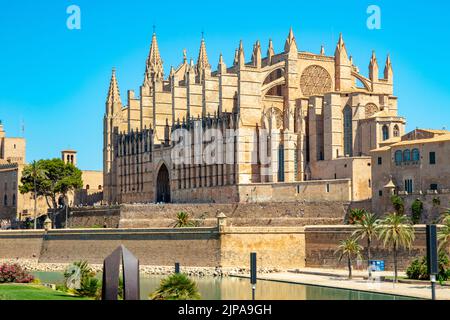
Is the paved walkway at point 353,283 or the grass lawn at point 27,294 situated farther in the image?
the paved walkway at point 353,283

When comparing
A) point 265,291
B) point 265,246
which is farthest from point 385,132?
point 265,291

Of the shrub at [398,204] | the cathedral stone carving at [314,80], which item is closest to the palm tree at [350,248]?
the shrub at [398,204]

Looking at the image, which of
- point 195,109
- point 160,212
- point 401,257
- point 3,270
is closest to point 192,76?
point 195,109

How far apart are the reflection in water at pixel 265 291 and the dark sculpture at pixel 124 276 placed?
1717 cm

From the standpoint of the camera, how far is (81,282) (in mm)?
37562

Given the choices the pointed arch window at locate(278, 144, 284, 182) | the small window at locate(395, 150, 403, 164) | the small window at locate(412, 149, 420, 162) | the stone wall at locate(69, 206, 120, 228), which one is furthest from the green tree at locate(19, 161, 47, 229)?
the small window at locate(412, 149, 420, 162)

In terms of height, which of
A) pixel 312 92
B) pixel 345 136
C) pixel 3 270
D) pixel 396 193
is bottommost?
pixel 3 270

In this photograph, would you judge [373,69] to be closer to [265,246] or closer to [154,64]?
[265,246]

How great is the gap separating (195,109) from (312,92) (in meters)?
10.6

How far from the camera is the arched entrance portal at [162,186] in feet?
258

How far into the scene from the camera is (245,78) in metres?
67.8

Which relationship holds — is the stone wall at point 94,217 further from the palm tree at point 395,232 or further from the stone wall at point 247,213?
the palm tree at point 395,232

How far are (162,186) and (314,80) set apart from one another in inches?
692
